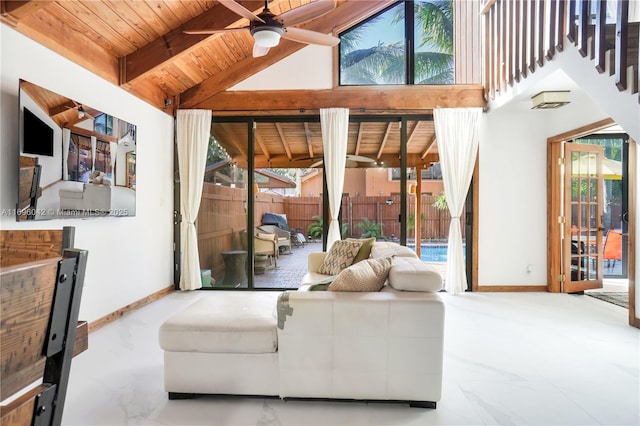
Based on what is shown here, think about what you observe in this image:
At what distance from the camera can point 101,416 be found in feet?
6.58

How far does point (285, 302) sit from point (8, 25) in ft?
8.89

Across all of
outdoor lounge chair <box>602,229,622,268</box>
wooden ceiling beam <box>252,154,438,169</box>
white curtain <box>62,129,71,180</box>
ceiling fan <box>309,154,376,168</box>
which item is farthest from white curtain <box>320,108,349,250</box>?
outdoor lounge chair <box>602,229,622,268</box>

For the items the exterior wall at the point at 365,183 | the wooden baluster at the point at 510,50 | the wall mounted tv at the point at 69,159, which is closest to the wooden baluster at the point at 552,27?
the wooden baluster at the point at 510,50

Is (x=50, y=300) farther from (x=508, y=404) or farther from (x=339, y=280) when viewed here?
(x=508, y=404)

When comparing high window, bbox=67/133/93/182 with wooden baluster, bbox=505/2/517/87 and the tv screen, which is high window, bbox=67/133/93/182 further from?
wooden baluster, bbox=505/2/517/87

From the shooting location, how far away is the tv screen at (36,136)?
2.53m

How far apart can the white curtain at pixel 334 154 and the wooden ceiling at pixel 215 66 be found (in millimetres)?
187

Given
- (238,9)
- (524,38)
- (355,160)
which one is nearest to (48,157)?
(238,9)

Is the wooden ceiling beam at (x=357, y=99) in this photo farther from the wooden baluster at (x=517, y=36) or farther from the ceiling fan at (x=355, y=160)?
the wooden baluster at (x=517, y=36)

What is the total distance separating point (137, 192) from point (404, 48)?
3924 mm

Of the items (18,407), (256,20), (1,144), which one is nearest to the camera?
(18,407)

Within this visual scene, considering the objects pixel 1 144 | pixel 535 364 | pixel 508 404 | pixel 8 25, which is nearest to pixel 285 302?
pixel 508 404

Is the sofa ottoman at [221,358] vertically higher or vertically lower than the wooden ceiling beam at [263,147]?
lower

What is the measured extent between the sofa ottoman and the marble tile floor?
11cm
